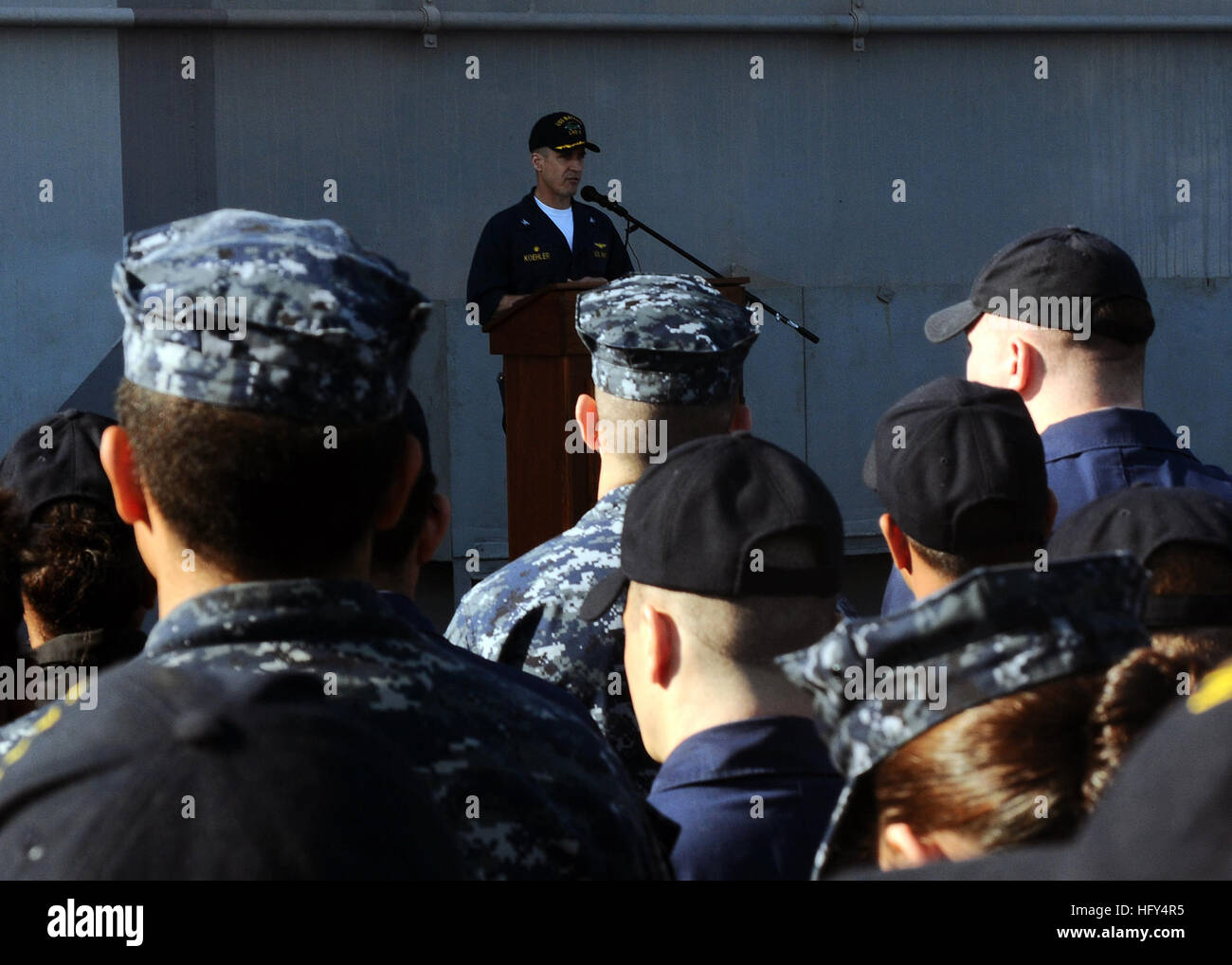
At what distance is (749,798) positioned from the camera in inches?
64.2

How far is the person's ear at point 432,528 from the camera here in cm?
191

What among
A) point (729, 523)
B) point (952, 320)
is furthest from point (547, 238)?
point (729, 523)

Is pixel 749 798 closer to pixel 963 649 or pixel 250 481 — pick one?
pixel 963 649

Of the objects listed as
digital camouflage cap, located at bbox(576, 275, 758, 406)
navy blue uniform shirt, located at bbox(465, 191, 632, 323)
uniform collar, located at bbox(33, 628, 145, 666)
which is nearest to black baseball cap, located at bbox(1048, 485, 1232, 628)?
digital camouflage cap, located at bbox(576, 275, 758, 406)

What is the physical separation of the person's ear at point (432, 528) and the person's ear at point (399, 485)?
0.60 meters

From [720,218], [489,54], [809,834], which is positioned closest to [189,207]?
[489,54]

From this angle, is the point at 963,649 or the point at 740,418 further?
the point at 740,418

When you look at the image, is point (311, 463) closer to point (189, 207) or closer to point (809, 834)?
point (809, 834)

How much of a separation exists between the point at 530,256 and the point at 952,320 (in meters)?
3.88

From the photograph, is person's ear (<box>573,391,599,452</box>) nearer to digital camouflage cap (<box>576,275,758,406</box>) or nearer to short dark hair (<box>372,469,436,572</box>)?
digital camouflage cap (<box>576,275,758,406</box>)

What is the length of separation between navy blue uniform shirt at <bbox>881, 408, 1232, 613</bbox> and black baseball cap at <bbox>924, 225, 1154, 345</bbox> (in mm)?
155

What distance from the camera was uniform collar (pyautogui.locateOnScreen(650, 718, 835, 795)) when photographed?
5.37 feet

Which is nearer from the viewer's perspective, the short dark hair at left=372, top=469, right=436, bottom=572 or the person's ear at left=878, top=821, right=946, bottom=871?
the person's ear at left=878, top=821, right=946, bottom=871
